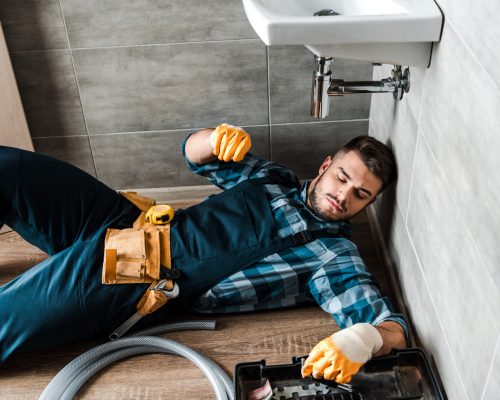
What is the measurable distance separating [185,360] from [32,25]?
3.67 feet

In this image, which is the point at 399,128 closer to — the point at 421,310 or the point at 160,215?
the point at 421,310

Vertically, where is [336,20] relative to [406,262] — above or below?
above

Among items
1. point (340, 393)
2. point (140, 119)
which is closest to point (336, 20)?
point (340, 393)

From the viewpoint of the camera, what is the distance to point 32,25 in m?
1.85

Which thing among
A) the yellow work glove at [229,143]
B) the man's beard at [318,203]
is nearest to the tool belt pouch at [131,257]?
the yellow work glove at [229,143]

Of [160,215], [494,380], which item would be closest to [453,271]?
[494,380]

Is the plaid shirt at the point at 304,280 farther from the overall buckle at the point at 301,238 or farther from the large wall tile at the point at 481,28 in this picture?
the large wall tile at the point at 481,28

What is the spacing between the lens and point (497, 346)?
989mm

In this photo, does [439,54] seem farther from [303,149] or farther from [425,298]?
[303,149]

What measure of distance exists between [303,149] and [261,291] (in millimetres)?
667

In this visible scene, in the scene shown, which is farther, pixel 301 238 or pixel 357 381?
pixel 301 238

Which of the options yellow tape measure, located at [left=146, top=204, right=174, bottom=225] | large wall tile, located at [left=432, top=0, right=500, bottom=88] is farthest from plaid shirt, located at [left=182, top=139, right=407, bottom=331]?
large wall tile, located at [left=432, top=0, right=500, bottom=88]

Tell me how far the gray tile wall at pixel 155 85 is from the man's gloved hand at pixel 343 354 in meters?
0.91

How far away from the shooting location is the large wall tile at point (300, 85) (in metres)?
1.91
